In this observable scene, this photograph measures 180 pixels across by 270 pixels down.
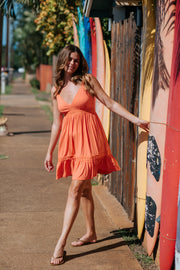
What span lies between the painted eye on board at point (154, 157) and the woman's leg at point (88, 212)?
1.98 ft

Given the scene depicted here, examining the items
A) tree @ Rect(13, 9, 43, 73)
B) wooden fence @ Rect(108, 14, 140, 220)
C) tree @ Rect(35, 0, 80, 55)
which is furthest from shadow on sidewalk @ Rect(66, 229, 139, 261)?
tree @ Rect(13, 9, 43, 73)

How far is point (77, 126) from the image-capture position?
148 inches

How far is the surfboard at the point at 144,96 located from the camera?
3.88 metres

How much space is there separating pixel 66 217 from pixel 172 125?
1.20 meters

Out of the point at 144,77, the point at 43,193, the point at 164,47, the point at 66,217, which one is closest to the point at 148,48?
the point at 144,77

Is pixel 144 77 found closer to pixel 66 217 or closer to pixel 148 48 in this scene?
pixel 148 48

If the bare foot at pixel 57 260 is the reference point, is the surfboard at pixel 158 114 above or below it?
above

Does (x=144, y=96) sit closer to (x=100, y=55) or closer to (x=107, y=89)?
(x=107, y=89)

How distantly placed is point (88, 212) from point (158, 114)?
1136 mm

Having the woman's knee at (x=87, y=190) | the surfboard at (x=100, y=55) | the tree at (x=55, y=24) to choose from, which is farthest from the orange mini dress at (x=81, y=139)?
the tree at (x=55, y=24)

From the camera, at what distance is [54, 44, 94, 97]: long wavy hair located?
374cm

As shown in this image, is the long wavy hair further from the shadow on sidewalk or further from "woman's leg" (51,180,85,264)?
the shadow on sidewalk

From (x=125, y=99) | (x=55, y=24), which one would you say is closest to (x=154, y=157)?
(x=125, y=99)

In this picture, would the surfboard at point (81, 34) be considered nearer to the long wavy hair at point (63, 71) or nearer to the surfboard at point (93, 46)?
the surfboard at point (93, 46)
